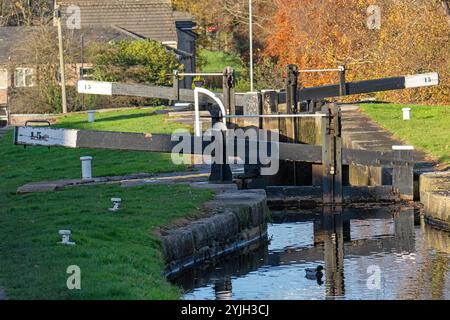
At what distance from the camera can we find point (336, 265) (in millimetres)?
15086

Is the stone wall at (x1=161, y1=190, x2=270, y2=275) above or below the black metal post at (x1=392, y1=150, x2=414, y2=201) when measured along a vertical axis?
below

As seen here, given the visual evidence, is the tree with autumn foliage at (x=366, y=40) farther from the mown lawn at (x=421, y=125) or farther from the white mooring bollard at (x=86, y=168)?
the white mooring bollard at (x=86, y=168)

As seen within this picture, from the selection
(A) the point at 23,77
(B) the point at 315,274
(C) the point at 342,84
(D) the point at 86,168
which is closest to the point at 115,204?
(B) the point at 315,274

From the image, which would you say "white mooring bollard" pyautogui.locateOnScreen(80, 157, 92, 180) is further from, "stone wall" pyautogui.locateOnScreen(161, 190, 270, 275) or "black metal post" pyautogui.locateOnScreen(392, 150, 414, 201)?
"black metal post" pyautogui.locateOnScreen(392, 150, 414, 201)

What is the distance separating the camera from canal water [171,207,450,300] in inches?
518

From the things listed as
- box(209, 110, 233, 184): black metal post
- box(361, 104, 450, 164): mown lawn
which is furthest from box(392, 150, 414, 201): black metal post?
box(209, 110, 233, 184): black metal post

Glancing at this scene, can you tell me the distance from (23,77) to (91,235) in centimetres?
4426

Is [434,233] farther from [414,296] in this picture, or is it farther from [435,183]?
[414,296]

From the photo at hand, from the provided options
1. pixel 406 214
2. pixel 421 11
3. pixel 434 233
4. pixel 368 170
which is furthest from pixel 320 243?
pixel 421 11

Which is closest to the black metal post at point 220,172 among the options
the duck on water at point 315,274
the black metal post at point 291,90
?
the duck on water at point 315,274

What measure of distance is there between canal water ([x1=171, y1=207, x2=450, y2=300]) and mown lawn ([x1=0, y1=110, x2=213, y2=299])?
2.81 ft

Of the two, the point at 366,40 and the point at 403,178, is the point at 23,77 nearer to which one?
the point at 366,40
